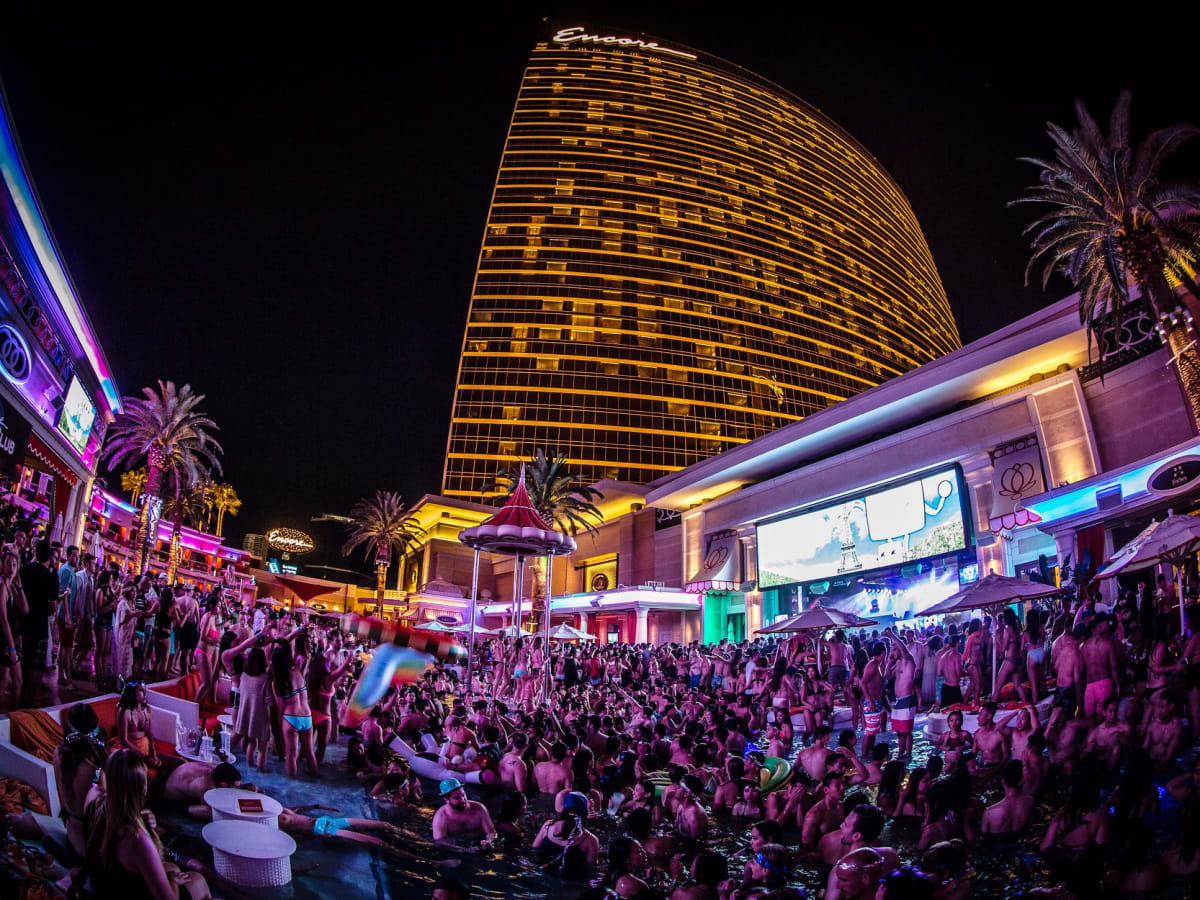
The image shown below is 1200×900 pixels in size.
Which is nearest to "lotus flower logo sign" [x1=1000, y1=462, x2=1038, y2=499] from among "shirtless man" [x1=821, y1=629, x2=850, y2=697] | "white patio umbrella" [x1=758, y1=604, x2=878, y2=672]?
"white patio umbrella" [x1=758, y1=604, x2=878, y2=672]

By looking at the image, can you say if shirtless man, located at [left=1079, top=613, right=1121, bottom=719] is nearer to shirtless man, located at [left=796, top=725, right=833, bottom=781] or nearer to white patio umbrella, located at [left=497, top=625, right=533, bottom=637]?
shirtless man, located at [left=796, top=725, right=833, bottom=781]

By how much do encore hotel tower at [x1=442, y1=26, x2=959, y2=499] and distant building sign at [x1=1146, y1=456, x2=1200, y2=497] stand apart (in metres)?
55.7

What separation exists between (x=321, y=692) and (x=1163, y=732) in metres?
11.4

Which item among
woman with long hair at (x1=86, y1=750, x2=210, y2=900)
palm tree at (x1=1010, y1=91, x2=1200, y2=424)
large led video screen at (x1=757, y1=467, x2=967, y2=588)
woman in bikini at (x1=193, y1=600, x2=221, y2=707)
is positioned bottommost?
woman with long hair at (x1=86, y1=750, x2=210, y2=900)

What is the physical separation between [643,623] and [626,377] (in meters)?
46.5

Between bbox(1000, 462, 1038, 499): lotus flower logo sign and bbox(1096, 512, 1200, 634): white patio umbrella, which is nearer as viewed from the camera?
bbox(1096, 512, 1200, 634): white patio umbrella

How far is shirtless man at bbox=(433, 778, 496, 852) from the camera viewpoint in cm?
835

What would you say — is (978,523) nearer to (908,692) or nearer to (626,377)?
(908,692)

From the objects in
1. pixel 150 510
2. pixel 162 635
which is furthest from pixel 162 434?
pixel 162 635

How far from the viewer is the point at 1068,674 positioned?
10359mm

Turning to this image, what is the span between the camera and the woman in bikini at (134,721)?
6.84 metres

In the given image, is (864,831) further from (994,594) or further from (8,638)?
(994,594)

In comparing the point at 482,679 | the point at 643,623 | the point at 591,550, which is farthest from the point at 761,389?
the point at 482,679

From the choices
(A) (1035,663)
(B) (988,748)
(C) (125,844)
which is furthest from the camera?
(A) (1035,663)
